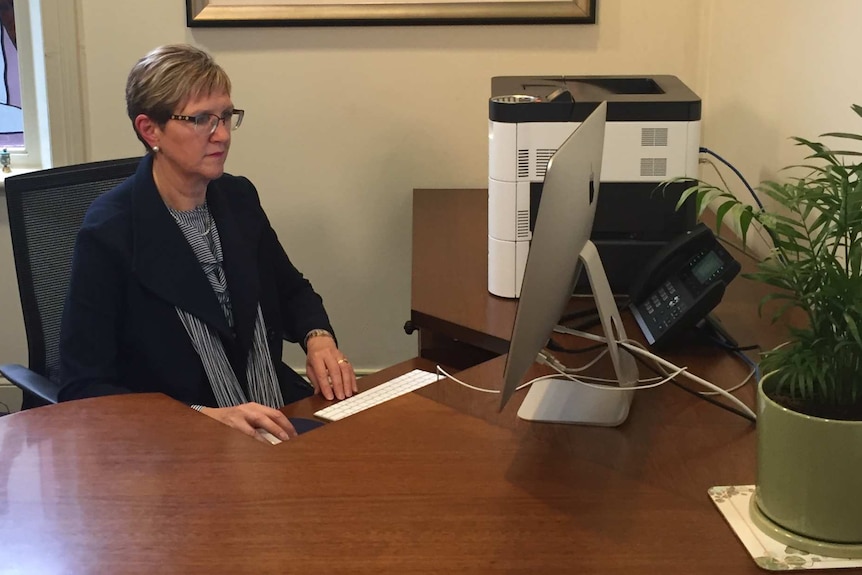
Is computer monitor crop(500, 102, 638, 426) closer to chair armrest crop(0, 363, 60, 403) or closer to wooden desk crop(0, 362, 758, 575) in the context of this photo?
wooden desk crop(0, 362, 758, 575)

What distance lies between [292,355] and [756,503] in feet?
6.86

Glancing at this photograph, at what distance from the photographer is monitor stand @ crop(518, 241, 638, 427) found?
1384 millimetres

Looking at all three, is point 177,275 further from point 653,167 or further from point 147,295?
point 653,167

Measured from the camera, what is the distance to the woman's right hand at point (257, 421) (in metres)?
1.63

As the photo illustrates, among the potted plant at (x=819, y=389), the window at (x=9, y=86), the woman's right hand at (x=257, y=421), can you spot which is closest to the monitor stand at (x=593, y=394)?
the potted plant at (x=819, y=389)

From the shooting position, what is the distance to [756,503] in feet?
3.68

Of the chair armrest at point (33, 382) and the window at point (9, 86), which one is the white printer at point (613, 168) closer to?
the chair armrest at point (33, 382)

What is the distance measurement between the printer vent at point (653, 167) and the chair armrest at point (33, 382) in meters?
1.18

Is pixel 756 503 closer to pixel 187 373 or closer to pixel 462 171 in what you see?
pixel 187 373

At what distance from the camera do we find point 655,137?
1880mm

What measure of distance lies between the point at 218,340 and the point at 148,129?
444 millimetres

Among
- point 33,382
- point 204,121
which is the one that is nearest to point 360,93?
point 204,121

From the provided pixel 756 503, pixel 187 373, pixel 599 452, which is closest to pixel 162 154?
pixel 187 373

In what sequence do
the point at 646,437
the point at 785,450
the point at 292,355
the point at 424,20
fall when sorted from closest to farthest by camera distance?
1. the point at 785,450
2. the point at 646,437
3. the point at 424,20
4. the point at 292,355
